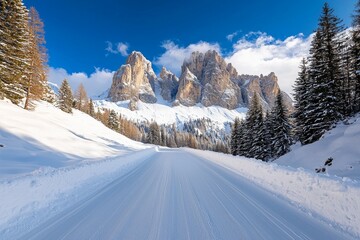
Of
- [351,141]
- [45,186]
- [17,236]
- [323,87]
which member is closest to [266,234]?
[17,236]

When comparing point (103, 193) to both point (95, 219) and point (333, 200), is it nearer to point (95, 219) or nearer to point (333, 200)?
point (95, 219)

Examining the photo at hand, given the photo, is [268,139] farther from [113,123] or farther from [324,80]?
[113,123]

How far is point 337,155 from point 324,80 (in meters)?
10.7

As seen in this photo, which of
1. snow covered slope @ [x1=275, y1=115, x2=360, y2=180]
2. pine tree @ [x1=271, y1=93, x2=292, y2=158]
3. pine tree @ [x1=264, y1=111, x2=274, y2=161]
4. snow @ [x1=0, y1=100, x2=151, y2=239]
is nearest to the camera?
snow @ [x1=0, y1=100, x2=151, y2=239]

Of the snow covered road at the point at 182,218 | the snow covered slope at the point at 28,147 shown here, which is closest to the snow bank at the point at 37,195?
the snow covered road at the point at 182,218

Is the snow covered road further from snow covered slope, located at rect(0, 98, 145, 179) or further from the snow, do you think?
snow covered slope, located at rect(0, 98, 145, 179)

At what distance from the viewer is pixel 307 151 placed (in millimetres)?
17453

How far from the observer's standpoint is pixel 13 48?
2212 centimetres

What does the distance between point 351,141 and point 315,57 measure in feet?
40.5

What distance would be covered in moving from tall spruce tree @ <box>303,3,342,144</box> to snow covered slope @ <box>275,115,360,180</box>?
2126 mm

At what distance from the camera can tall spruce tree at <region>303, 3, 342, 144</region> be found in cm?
2058

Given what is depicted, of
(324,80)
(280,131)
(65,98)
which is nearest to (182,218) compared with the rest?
A: (324,80)

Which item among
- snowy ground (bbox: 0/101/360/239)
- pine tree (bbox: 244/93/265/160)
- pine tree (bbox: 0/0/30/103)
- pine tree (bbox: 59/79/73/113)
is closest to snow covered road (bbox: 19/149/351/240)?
snowy ground (bbox: 0/101/360/239)

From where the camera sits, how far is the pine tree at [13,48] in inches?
845
